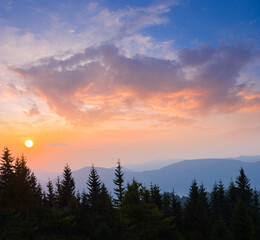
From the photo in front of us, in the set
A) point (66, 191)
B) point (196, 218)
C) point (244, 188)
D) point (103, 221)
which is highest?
point (66, 191)

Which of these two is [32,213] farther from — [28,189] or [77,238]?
[28,189]

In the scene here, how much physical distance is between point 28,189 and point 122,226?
1555 centimetres

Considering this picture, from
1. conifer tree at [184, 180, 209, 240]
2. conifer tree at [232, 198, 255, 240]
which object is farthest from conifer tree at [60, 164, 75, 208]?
conifer tree at [232, 198, 255, 240]

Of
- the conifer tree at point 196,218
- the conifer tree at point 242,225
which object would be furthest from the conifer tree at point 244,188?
the conifer tree at point 196,218

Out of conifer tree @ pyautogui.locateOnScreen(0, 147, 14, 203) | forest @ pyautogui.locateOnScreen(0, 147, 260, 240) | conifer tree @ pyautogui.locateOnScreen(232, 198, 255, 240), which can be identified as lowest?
conifer tree @ pyautogui.locateOnScreen(232, 198, 255, 240)

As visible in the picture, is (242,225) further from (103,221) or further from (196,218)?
(103,221)

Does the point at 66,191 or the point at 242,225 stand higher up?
the point at 66,191

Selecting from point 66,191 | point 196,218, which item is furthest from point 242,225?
point 66,191

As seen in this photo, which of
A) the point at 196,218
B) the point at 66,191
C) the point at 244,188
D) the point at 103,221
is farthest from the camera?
the point at 244,188

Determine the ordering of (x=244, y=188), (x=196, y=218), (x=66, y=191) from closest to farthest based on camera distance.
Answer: (x=196, y=218) < (x=66, y=191) < (x=244, y=188)

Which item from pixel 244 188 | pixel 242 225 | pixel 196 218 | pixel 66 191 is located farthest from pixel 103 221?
pixel 244 188

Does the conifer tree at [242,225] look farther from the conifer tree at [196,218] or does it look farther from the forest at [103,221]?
the conifer tree at [196,218]

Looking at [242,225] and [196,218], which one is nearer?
[242,225]

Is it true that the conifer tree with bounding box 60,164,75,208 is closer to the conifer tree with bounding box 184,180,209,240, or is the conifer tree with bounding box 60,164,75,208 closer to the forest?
the forest
